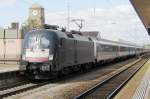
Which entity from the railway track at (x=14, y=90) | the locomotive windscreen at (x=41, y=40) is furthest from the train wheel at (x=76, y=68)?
the railway track at (x=14, y=90)

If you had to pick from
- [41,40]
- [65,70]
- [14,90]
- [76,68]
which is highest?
[41,40]

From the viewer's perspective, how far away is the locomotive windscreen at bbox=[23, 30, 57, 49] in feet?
79.8

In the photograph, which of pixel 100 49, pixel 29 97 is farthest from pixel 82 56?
pixel 29 97

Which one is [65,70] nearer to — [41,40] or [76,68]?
[41,40]

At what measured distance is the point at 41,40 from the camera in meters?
24.5

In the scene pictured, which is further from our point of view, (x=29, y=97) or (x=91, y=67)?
(x=91, y=67)

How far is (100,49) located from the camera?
142 ft

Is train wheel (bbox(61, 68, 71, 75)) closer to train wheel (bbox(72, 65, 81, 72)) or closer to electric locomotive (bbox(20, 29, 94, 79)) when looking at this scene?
electric locomotive (bbox(20, 29, 94, 79))

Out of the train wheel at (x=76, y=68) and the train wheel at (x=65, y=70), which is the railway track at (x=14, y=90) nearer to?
the train wheel at (x=65, y=70)

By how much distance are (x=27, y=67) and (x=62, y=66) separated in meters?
2.19

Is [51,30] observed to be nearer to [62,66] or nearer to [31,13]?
[62,66]

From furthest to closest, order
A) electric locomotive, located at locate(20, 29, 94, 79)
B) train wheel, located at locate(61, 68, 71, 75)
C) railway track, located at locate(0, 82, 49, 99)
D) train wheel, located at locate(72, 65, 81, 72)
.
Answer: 1. train wheel, located at locate(72, 65, 81, 72)
2. train wheel, located at locate(61, 68, 71, 75)
3. electric locomotive, located at locate(20, 29, 94, 79)
4. railway track, located at locate(0, 82, 49, 99)

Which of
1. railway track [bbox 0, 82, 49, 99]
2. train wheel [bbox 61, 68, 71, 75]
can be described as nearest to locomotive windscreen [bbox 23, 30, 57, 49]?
railway track [bbox 0, 82, 49, 99]

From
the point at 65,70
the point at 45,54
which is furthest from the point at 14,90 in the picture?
the point at 65,70
